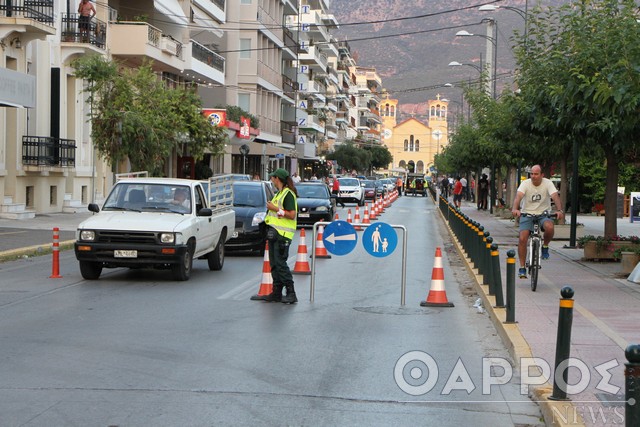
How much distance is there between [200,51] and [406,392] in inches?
1767

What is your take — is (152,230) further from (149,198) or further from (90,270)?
(149,198)

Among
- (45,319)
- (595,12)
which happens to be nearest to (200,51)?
(595,12)

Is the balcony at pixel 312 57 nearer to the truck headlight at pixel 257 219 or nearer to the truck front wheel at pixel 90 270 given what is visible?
the truck headlight at pixel 257 219

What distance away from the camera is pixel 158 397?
784cm

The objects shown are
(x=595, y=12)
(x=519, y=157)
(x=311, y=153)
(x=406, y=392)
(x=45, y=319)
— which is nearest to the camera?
(x=406, y=392)

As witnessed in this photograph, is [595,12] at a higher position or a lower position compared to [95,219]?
higher

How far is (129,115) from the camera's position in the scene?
31109mm

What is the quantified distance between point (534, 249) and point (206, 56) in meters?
39.7

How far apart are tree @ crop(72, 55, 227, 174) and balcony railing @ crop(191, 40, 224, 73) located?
16019 mm

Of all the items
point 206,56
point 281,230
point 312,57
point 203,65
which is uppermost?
point 312,57

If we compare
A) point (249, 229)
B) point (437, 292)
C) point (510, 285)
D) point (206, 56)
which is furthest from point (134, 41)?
point (510, 285)

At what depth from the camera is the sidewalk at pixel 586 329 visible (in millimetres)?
7352

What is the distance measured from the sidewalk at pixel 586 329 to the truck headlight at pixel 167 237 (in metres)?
4.80

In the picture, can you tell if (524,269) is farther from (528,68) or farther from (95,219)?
(528,68)
